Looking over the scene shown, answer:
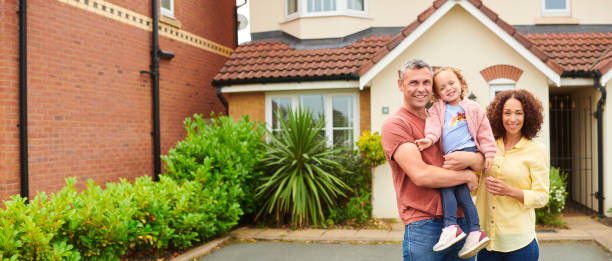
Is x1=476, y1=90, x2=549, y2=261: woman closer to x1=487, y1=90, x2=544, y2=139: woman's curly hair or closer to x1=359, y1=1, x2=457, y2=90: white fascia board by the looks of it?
x1=487, y1=90, x2=544, y2=139: woman's curly hair

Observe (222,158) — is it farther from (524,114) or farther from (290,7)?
(290,7)

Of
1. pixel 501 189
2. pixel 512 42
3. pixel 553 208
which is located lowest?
pixel 553 208

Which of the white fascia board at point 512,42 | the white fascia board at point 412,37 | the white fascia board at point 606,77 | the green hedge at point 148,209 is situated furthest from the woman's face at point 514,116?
the white fascia board at point 606,77

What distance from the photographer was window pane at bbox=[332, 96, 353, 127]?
895 centimetres

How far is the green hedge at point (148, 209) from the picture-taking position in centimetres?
423

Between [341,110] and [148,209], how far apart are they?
4584 millimetres

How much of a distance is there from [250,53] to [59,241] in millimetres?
6330

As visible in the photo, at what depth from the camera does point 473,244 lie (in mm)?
2439

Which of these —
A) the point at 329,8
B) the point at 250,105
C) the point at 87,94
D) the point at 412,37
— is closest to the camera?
the point at 87,94

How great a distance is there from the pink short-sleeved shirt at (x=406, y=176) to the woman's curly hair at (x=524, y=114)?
0.80m

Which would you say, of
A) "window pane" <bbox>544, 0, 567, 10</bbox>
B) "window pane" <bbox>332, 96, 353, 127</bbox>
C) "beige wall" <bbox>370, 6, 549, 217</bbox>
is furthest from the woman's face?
"window pane" <bbox>544, 0, 567, 10</bbox>

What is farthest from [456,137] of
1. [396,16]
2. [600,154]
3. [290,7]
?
[290,7]

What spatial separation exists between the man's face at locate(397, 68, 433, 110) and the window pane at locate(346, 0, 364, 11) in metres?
8.33

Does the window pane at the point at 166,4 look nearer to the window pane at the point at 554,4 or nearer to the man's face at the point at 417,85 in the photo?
the man's face at the point at 417,85
